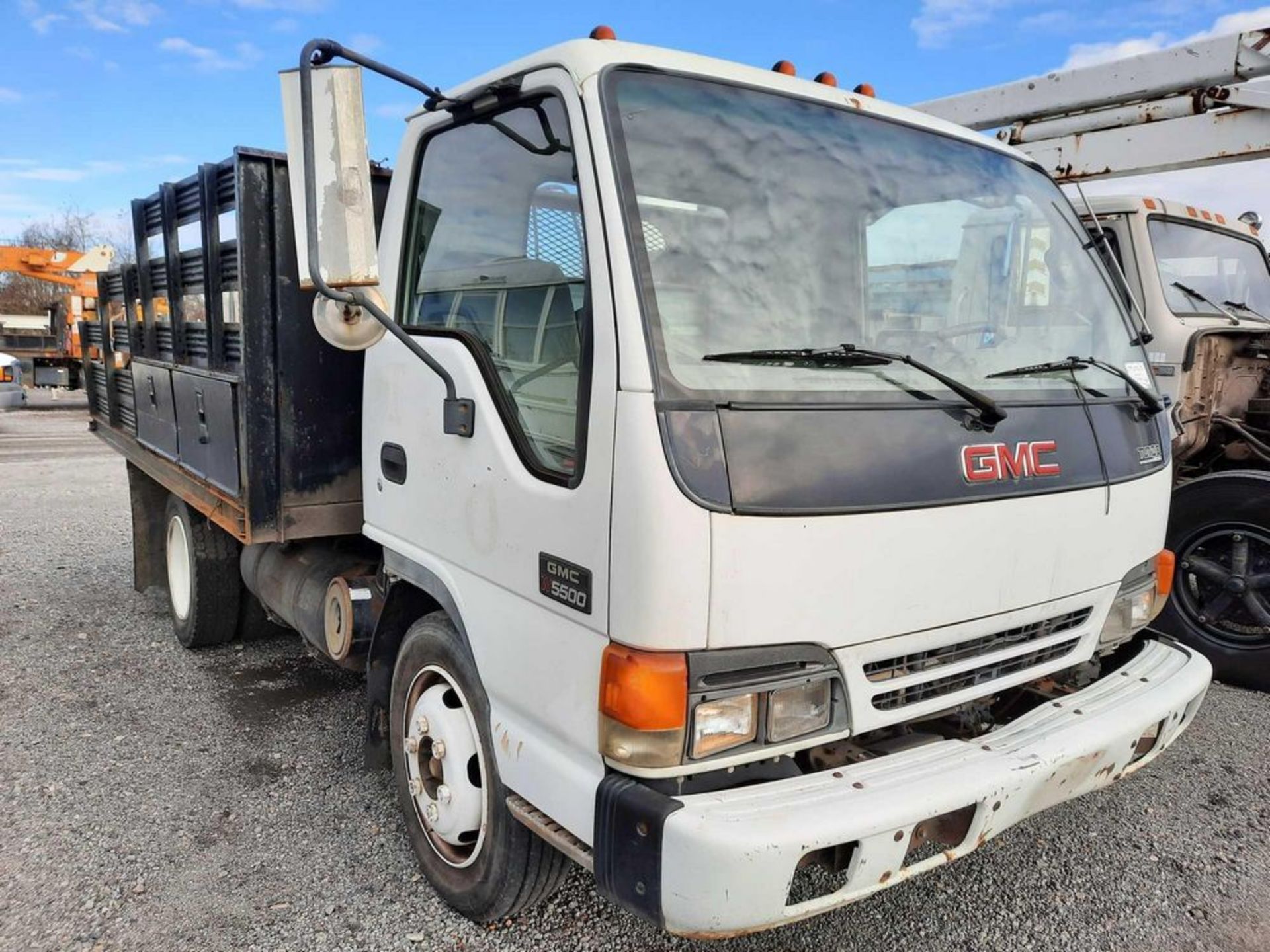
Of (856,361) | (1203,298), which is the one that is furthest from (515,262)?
(1203,298)

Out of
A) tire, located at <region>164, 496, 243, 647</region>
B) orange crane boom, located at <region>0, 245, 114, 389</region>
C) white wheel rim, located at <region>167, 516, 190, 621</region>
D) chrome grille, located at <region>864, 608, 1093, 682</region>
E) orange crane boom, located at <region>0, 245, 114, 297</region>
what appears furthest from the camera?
orange crane boom, located at <region>0, 245, 114, 297</region>

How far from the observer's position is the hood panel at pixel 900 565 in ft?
6.42

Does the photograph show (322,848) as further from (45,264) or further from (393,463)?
(45,264)

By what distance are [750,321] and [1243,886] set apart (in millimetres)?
2504

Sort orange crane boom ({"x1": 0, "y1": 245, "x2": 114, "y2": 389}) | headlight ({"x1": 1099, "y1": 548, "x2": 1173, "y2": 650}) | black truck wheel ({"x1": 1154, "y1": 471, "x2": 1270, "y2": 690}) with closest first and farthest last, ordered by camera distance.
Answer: headlight ({"x1": 1099, "y1": 548, "x2": 1173, "y2": 650})
black truck wheel ({"x1": 1154, "y1": 471, "x2": 1270, "y2": 690})
orange crane boom ({"x1": 0, "y1": 245, "x2": 114, "y2": 389})

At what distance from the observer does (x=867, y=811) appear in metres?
1.91

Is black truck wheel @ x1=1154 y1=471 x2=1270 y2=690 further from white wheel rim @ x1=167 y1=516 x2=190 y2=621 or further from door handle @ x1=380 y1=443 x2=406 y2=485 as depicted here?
white wheel rim @ x1=167 y1=516 x2=190 y2=621

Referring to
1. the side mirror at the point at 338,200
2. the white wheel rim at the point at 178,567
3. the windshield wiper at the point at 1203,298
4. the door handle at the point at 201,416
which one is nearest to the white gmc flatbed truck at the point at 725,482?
the side mirror at the point at 338,200

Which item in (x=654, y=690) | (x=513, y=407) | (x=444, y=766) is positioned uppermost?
(x=513, y=407)

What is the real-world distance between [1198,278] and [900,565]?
14.9 feet

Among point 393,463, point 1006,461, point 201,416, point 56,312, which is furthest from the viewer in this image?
point 56,312

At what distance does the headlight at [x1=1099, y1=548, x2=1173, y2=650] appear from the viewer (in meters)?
2.78

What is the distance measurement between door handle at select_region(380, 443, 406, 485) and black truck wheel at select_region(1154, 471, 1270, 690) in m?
4.00

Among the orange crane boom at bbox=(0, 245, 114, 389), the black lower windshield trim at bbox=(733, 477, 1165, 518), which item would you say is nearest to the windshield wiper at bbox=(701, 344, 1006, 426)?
the black lower windshield trim at bbox=(733, 477, 1165, 518)
